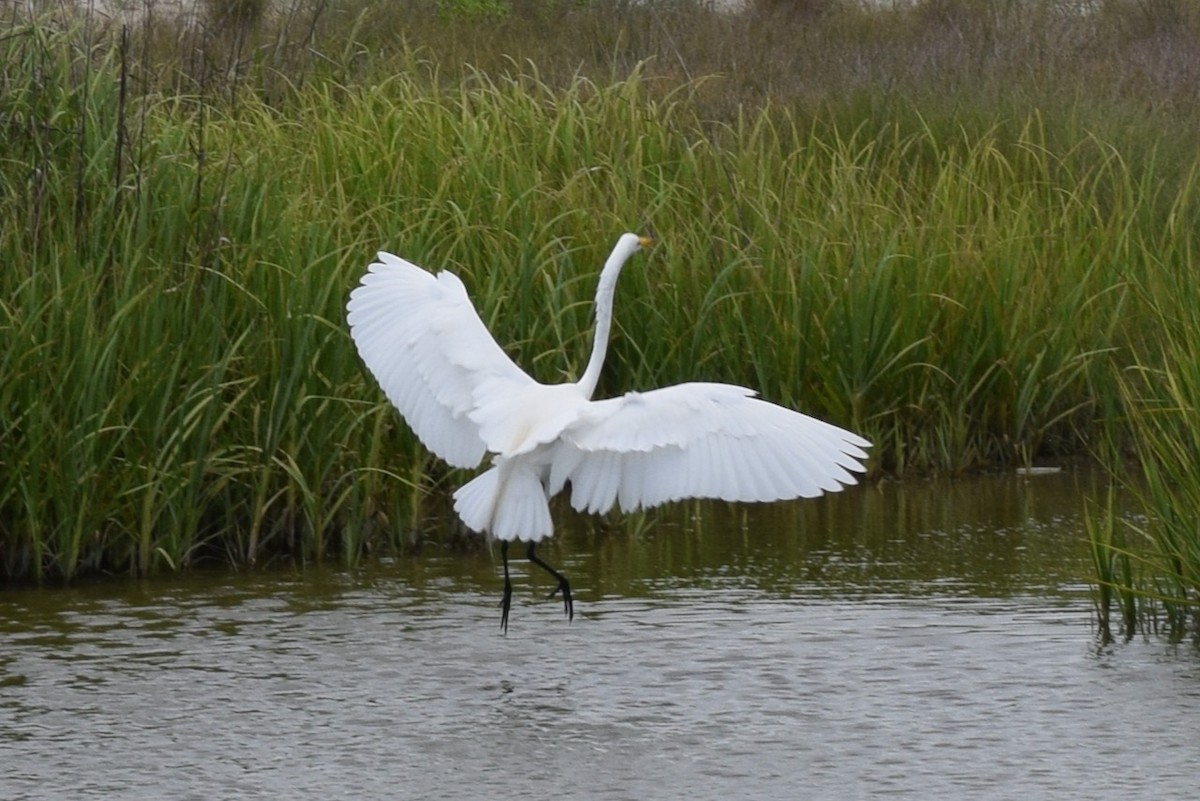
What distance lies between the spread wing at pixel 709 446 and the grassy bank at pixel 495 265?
112cm

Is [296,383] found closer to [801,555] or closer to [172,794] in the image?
[801,555]

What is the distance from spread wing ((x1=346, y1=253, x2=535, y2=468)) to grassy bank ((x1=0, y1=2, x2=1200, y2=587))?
545mm

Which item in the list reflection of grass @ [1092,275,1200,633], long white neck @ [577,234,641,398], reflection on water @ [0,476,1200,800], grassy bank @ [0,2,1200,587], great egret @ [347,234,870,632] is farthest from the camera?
grassy bank @ [0,2,1200,587]

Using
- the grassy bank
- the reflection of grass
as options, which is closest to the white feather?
the grassy bank

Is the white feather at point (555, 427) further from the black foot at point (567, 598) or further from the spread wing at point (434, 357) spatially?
the black foot at point (567, 598)

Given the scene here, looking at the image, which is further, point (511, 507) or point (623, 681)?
point (511, 507)

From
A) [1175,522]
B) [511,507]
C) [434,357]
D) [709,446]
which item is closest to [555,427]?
[511,507]

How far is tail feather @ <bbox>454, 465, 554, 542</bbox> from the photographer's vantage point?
5098 mm

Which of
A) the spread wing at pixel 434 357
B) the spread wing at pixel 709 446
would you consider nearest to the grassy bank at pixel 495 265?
the spread wing at pixel 434 357

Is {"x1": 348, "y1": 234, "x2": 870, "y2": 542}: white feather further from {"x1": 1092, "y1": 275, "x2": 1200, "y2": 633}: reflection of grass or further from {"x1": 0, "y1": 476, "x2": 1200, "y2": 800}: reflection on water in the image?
{"x1": 1092, "y1": 275, "x2": 1200, "y2": 633}: reflection of grass

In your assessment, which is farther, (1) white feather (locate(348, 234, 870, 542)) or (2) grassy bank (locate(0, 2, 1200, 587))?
(2) grassy bank (locate(0, 2, 1200, 587))

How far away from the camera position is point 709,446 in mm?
4840

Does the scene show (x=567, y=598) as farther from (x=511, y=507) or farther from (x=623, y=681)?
(x=623, y=681)

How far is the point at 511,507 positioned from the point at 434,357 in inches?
23.7
